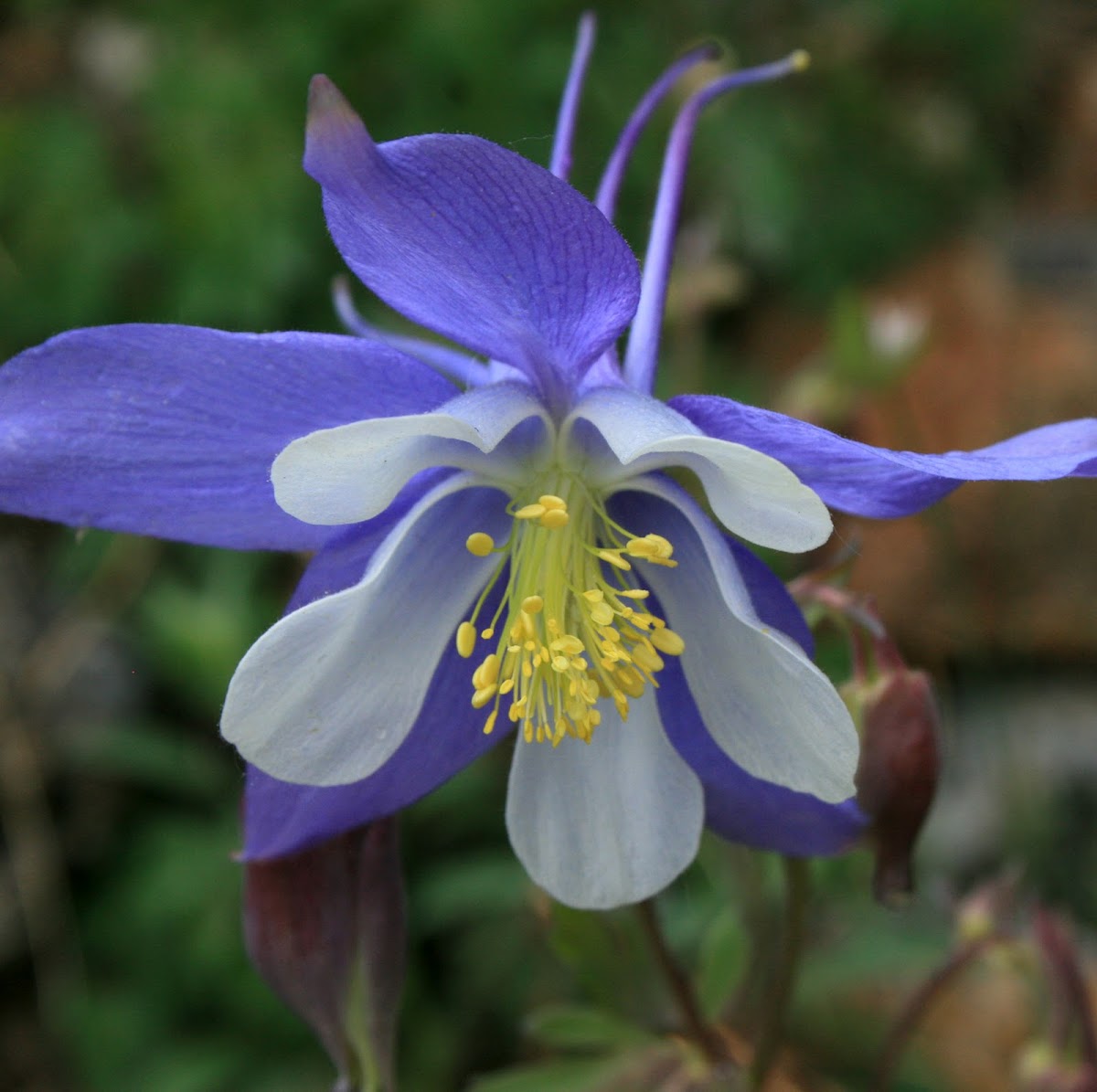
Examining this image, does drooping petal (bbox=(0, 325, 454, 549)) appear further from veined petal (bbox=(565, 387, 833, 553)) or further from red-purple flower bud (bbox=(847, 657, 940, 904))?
red-purple flower bud (bbox=(847, 657, 940, 904))

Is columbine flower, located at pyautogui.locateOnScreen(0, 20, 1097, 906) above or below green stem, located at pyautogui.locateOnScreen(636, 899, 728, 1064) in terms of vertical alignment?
above

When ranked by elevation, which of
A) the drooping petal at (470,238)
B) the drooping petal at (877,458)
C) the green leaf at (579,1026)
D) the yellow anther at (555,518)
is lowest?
the green leaf at (579,1026)

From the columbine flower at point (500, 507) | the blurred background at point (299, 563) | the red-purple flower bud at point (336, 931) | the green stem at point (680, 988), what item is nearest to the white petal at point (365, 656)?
the columbine flower at point (500, 507)

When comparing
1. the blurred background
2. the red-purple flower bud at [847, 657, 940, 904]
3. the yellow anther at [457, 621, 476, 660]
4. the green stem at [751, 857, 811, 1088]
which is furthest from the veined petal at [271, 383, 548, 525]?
the blurred background

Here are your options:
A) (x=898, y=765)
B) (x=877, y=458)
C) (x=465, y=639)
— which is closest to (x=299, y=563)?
(x=465, y=639)

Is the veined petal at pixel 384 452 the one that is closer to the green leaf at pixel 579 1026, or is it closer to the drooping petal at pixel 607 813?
the drooping petal at pixel 607 813

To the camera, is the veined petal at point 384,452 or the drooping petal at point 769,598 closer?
the veined petal at point 384,452

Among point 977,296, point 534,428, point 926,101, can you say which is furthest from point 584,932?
point 926,101
